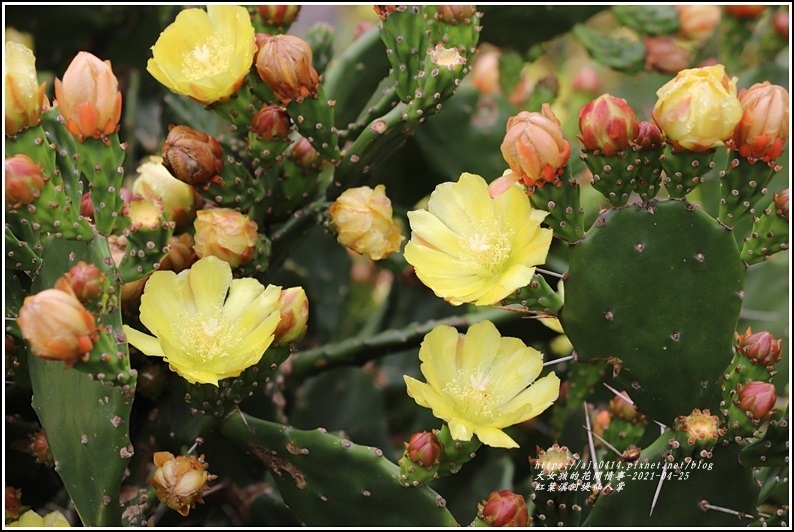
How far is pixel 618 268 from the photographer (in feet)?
3.05

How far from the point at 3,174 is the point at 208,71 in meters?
0.27

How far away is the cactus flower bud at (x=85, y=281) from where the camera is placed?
2.76 feet

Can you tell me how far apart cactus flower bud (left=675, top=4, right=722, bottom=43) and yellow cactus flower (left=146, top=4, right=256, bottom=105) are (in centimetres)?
103

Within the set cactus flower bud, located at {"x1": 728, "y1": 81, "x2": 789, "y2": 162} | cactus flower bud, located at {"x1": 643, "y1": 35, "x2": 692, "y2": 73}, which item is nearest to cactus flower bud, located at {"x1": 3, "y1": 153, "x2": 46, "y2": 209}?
cactus flower bud, located at {"x1": 728, "y1": 81, "x2": 789, "y2": 162}

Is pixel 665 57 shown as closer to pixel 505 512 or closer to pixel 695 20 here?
pixel 695 20

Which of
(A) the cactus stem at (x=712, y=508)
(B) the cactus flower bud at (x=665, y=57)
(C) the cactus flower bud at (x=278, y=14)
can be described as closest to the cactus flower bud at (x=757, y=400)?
(A) the cactus stem at (x=712, y=508)

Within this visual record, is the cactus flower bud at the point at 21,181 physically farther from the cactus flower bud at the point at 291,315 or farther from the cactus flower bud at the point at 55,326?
the cactus flower bud at the point at 291,315

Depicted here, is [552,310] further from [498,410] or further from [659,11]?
[659,11]

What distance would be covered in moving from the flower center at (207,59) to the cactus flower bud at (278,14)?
207 millimetres

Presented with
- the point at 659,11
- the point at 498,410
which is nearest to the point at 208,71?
the point at 498,410

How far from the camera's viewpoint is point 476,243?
0.94m

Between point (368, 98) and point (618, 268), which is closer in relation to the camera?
point (618, 268)

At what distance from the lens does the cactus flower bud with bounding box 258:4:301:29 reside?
123cm

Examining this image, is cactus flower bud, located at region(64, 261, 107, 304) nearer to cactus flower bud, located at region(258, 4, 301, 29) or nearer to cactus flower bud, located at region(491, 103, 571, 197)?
cactus flower bud, located at region(491, 103, 571, 197)
